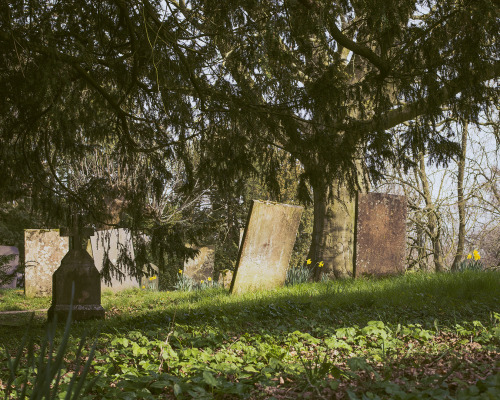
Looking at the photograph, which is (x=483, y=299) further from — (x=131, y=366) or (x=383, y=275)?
(x=131, y=366)

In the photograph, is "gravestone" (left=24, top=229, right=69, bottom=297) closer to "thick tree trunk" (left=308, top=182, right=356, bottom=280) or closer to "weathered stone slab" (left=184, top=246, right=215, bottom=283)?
"weathered stone slab" (left=184, top=246, right=215, bottom=283)

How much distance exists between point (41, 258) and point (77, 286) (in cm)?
569

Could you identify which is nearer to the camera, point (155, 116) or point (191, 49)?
point (191, 49)

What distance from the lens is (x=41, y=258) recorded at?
1264 cm

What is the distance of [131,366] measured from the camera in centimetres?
337

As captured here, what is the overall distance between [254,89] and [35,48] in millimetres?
2142

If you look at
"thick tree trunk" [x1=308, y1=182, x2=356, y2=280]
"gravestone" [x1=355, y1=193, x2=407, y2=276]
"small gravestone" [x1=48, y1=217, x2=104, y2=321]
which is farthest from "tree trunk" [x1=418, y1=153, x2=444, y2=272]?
"small gravestone" [x1=48, y1=217, x2=104, y2=321]

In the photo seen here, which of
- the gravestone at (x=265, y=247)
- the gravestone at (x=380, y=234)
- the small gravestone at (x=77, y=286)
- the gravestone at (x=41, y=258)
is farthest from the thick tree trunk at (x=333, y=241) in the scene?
the gravestone at (x=41, y=258)

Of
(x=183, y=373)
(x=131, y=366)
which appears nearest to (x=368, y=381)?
(x=183, y=373)

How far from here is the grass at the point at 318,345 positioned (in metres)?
2.75

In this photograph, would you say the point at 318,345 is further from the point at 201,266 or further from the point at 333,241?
the point at 201,266

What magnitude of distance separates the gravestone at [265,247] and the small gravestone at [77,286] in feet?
7.11

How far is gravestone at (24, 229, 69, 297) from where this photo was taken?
12445 millimetres

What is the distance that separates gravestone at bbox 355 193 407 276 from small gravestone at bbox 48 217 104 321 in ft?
14.9
